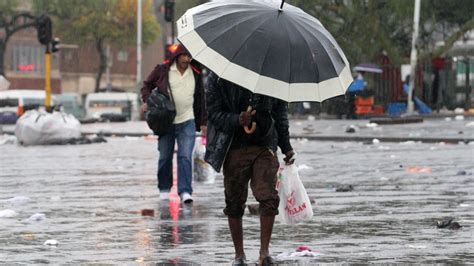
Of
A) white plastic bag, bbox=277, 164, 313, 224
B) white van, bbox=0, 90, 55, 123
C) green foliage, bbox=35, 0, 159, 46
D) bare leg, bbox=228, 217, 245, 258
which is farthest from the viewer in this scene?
green foliage, bbox=35, 0, 159, 46

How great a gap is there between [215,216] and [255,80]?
415 cm

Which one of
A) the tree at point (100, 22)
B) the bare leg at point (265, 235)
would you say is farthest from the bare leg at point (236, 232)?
the tree at point (100, 22)

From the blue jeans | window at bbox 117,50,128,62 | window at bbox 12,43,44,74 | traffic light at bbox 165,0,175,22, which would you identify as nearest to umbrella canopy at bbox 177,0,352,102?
the blue jeans

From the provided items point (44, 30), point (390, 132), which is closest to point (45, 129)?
point (44, 30)

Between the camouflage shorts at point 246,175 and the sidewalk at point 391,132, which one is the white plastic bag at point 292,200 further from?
the sidewalk at point 391,132

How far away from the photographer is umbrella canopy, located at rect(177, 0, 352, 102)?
9.03 metres

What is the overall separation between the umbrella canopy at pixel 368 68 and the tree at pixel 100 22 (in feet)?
117

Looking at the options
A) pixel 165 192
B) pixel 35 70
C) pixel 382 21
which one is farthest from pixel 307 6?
pixel 35 70

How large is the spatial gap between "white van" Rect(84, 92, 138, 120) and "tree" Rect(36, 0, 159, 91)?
15149 mm

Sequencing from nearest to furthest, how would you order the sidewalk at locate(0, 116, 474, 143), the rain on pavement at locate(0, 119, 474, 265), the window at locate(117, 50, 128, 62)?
the rain on pavement at locate(0, 119, 474, 265)
the sidewalk at locate(0, 116, 474, 143)
the window at locate(117, 50, 128, 62)

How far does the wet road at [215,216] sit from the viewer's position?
10031 mm

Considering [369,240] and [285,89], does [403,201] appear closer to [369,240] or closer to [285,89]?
[369,240]

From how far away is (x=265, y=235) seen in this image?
9320 mm

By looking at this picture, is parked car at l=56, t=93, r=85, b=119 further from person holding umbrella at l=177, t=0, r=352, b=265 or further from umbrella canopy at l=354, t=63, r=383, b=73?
person holding umbrella at l=177, t=0, r=352, b=265
